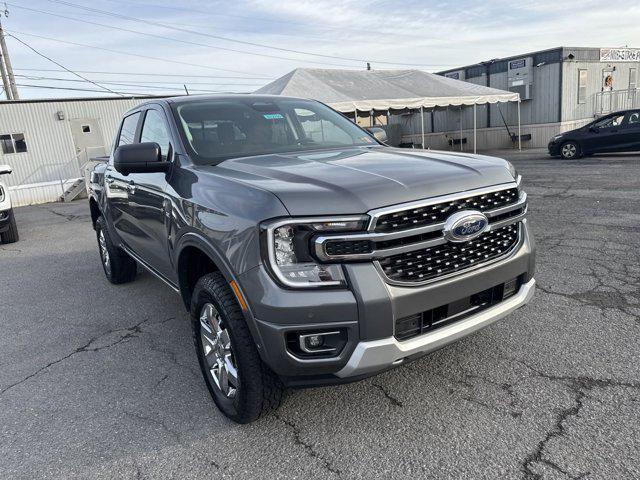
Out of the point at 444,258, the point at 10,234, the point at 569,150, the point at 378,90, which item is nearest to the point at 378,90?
the point at 378,90

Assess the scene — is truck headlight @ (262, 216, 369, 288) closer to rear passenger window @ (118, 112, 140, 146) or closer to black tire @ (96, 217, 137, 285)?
rear passenger window @ (118, 112, 140, 146)

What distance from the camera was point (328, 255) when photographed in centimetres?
216

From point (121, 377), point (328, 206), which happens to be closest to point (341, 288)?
point (328, 206)

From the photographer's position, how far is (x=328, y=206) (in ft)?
7.16

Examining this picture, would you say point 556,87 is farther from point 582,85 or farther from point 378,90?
point 378,90

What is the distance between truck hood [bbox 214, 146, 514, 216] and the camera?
221cm

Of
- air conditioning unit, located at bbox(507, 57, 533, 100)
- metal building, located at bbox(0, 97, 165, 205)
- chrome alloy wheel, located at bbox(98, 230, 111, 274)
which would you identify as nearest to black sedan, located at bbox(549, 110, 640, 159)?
air conditioning unit, located at bbox(507, 57, 533, 100)

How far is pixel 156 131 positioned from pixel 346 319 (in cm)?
240

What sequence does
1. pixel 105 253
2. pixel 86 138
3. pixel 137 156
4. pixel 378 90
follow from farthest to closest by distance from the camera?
pixel 86 138 < pixel 378 90 < pixel 105 253 < pixel 137 156

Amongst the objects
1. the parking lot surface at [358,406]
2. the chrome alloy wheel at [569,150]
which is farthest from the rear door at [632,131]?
the parking lot surface at [358,406]

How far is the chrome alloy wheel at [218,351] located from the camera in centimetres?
264

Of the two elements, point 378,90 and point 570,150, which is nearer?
point 570,150

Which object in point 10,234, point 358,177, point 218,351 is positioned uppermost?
point 358,177

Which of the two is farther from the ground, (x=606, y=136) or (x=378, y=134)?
(x=378, y=134)
